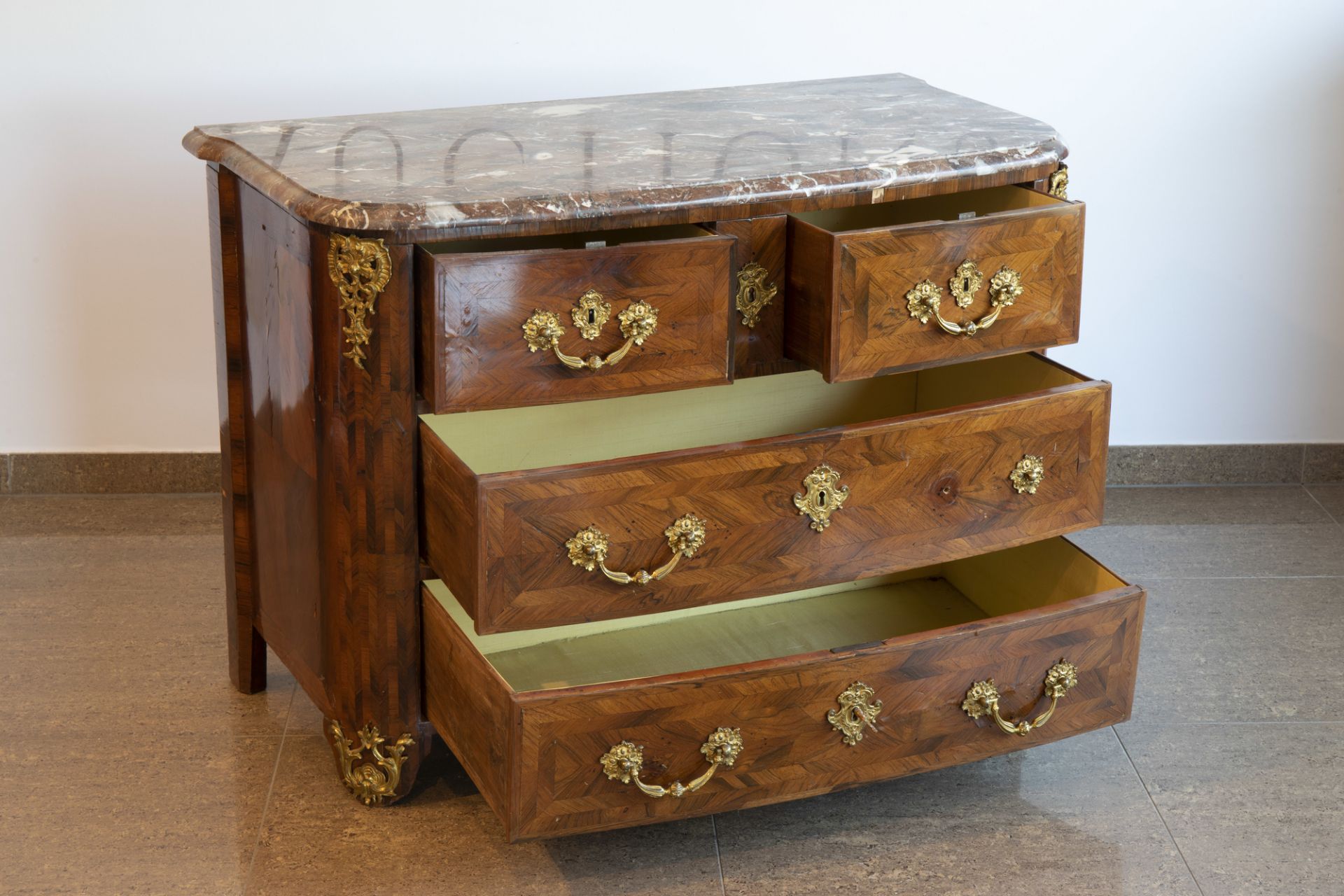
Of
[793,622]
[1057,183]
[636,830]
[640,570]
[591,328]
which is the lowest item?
[636,830]

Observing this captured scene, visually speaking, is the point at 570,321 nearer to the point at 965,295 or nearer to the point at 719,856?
the point at 965,295

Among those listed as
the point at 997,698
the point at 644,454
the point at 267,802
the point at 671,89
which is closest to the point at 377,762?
the point at 267,802

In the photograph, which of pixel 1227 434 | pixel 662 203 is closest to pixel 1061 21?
pixel 1227 434

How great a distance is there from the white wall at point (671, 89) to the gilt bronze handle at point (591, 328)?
95cm

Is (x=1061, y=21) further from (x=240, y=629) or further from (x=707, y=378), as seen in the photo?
(x=240, y=629)

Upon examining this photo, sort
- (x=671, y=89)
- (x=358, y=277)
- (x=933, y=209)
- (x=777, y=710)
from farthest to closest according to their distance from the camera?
(x=671, y=89) < (x=933, y=209) < (x=777, y=710) < (x=358, y=277)

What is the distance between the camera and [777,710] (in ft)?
4.93

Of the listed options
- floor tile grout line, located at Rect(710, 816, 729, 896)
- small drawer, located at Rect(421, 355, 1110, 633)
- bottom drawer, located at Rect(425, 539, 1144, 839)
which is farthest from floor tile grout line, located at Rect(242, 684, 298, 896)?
floor tile grout line, located at Rect(710, 816, 729, 896)

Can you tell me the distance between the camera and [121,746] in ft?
5.73

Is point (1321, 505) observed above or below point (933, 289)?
below

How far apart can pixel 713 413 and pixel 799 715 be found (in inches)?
20.1

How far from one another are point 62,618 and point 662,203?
3.57 feet

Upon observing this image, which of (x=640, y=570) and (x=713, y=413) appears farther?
(x=713, y=413)

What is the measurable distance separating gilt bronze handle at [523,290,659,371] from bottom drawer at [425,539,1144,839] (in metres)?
0.29
